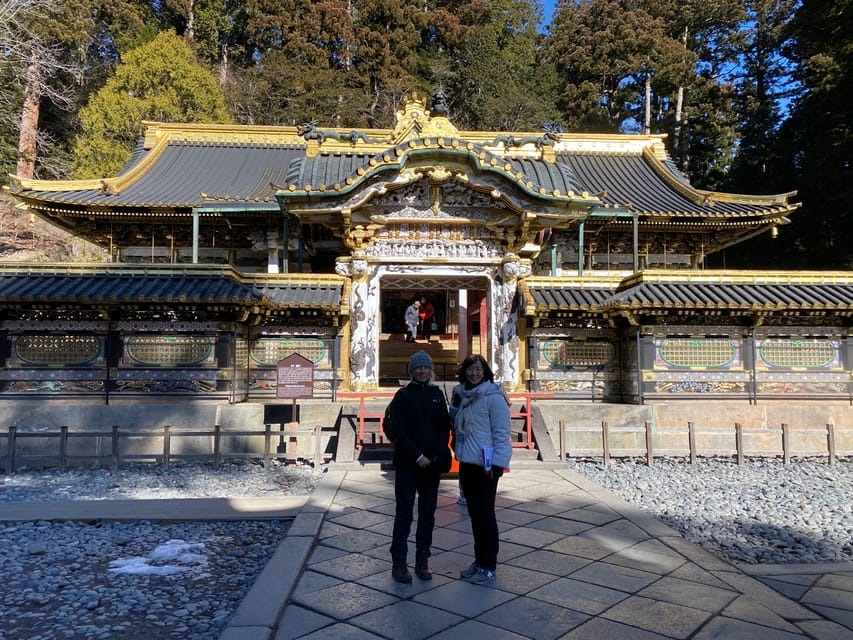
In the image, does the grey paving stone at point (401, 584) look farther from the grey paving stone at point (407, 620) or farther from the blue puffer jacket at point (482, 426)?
the blue puffer jacket at point (482, 426)

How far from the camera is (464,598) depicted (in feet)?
13.4

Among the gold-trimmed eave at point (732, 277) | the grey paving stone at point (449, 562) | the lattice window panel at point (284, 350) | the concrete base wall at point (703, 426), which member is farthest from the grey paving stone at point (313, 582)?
the gold-trimmed eave at point (732, 277)

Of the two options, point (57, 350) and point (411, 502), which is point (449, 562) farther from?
point (57, 350)

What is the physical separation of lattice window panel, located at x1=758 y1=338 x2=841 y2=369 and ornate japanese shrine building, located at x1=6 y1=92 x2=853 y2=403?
40 millimetres

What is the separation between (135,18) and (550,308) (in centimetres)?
3357

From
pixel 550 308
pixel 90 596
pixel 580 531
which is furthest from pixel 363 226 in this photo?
pixel 90 596

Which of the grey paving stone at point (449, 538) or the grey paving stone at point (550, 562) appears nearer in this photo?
the grey paving stone at point (550, 562)

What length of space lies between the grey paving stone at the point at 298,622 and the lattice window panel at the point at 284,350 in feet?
27.7

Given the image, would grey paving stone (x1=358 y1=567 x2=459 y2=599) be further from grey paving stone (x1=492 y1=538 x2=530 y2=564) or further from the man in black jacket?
grey paving stone (x1=492 y1=538 x2=530 y2=564)

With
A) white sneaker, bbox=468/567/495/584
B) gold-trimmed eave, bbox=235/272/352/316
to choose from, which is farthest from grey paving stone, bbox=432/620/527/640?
gold-trimmed eave, bbox=235/272/352/316

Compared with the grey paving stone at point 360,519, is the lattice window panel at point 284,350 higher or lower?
higher

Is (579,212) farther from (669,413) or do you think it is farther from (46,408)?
(46,408)

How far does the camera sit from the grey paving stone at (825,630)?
142 inches

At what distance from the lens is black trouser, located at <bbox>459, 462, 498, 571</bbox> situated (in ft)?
14.4
